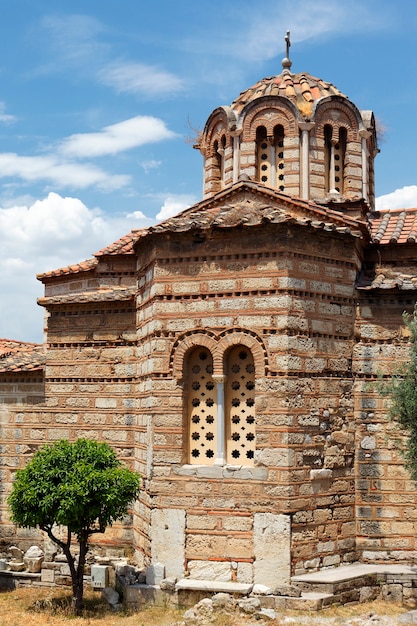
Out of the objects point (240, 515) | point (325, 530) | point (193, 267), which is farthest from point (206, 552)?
point (193, 267)

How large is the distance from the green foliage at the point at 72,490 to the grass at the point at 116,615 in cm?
115

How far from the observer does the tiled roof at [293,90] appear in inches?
547

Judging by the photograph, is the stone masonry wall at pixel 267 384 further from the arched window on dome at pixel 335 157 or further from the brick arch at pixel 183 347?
the arched window on dome at pixel 335 157

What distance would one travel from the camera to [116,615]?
9594 mm

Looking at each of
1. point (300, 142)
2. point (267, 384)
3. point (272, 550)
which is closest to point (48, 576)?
point (272, 550)

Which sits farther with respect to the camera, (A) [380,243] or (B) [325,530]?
(A) [380,243]

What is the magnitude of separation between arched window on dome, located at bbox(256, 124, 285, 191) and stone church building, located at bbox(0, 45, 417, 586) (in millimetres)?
1718

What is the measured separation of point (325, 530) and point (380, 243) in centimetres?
469

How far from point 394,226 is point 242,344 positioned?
14.4 ft

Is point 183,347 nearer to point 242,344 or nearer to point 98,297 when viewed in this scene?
point 242,344

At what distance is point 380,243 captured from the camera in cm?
1161

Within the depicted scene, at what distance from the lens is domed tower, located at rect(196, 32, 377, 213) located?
13.3m

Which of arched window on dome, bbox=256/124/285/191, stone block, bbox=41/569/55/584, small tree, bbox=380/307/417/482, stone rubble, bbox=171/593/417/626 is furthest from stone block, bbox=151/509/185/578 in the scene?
arched window on dome, bbox=256/124/285/191

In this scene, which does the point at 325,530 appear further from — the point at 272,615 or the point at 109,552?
the point at 109,552
